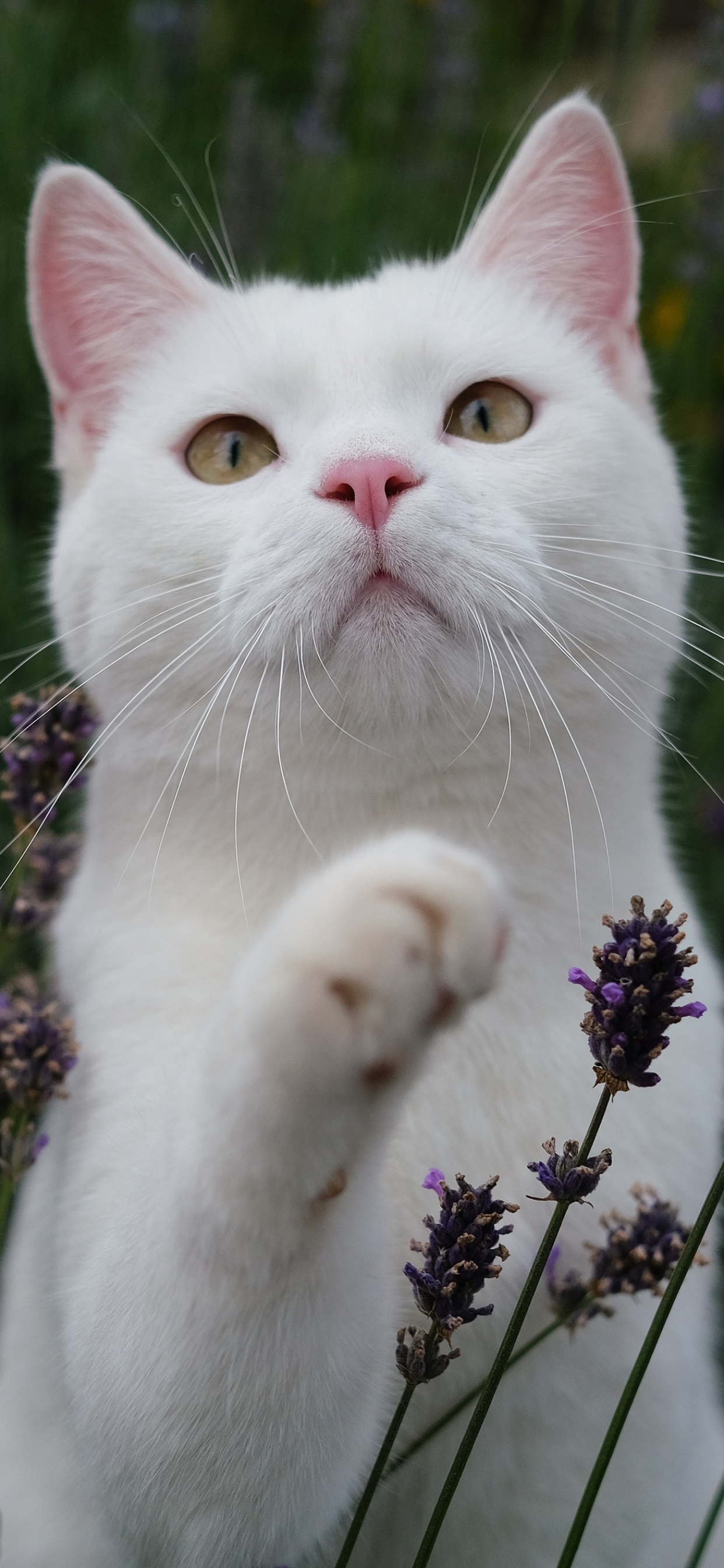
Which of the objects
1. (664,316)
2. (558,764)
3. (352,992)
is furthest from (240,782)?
(664,316)

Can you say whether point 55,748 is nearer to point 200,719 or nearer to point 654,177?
point 200,719

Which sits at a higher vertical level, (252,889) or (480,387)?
(480,387)

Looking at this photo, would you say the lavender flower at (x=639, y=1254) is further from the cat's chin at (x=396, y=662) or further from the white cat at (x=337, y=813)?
the cat's chin at (x=396, y=662)

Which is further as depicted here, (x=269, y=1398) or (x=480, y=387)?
(x=480, y=387)

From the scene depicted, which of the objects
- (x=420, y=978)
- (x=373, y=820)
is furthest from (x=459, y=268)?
(x=420, y=978)

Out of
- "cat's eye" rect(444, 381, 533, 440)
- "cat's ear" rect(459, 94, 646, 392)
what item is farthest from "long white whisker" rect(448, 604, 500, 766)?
"cat's ear" rect(459, 94, 646, 392)

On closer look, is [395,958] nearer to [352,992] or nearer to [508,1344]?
[352,992]
